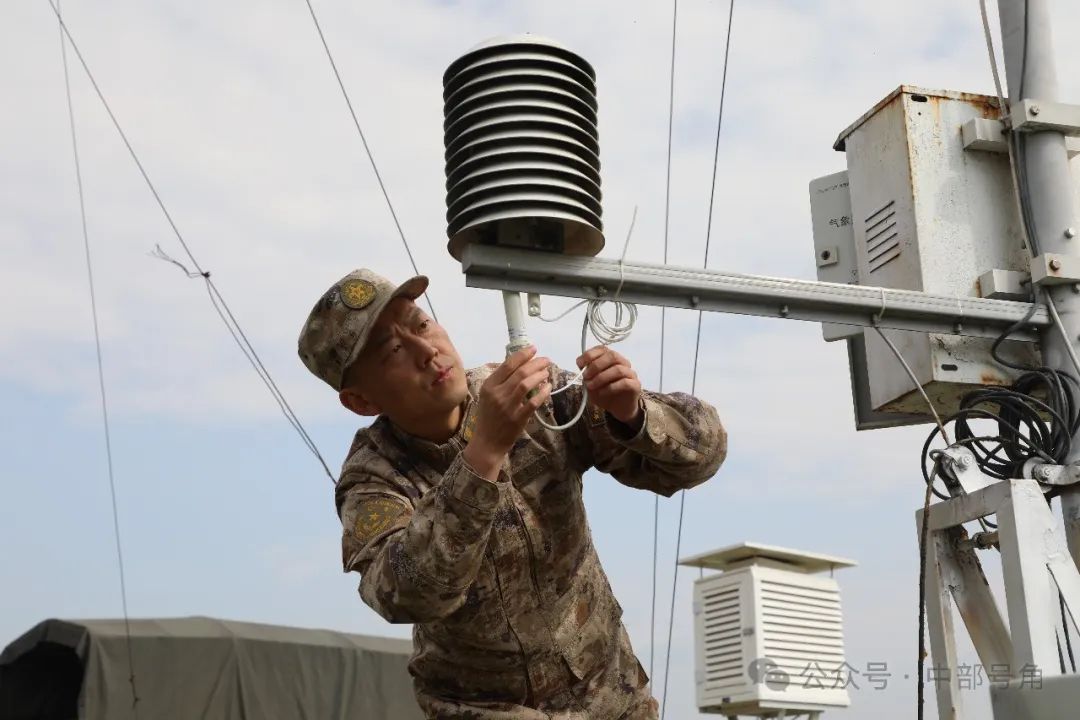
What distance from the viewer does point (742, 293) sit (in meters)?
3.22

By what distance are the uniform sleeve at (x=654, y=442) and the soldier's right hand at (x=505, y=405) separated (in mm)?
366

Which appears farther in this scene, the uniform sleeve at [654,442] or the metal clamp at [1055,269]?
the metal clamp at [1055,269]

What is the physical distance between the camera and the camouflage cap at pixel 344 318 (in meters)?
2.89

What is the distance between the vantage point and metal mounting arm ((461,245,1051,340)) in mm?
2910

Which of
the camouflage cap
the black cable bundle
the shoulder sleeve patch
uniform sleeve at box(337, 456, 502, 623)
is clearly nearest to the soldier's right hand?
uniform sleeve at box(337, 456, 502, 623)

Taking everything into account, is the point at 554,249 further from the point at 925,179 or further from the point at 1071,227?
the point at 1071,227

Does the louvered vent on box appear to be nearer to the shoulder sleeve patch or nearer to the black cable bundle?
the black cable bundle

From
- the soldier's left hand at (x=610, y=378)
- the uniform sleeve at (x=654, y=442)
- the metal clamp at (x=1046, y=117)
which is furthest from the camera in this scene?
the metal clamp at (x=1046, y=117)

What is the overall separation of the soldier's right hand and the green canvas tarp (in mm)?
5392

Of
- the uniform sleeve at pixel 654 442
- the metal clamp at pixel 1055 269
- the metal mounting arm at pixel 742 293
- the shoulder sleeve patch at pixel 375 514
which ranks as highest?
the metal clamp at pixel 1055 269

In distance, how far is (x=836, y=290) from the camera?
3377 millimetres

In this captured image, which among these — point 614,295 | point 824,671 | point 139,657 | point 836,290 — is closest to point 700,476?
point 614,295

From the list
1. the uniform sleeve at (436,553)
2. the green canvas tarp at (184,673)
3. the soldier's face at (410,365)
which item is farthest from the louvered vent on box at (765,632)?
the uniform sleeve at (436,553)

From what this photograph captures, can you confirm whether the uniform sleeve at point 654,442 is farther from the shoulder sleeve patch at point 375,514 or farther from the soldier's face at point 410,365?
the shoulder sleeve patch at point 375,514
